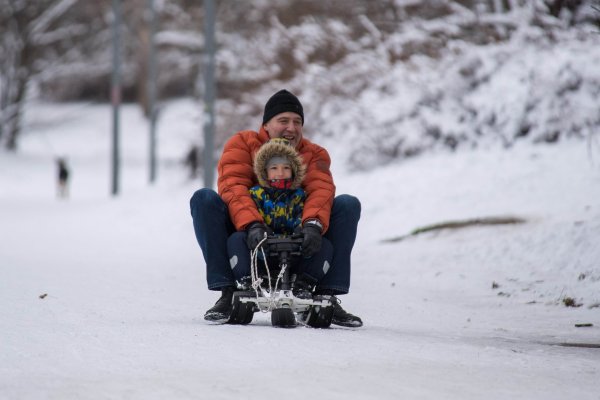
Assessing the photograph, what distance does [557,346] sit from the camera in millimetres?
5418

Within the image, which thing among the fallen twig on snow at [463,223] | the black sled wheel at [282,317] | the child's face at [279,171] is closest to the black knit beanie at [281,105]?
the child's face at [279,171]

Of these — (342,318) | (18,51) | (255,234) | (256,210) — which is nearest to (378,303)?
(342,318)

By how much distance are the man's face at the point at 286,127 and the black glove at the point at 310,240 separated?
716 millimetres

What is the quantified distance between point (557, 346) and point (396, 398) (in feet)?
6.83

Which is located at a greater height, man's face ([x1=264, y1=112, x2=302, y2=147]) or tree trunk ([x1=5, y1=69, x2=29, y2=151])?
tree trunk ([x1=5, y1=69, x2=29, y2=151])

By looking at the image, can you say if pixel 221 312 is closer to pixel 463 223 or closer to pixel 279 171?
pixel 279 171

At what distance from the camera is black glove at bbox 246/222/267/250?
5.21 metres

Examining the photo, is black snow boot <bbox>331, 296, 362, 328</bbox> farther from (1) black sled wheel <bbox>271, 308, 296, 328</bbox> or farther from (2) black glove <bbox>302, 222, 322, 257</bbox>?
(2) black glove <bbox>302, 222, 322, 257</bbox>

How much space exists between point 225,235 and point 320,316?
2.31ft

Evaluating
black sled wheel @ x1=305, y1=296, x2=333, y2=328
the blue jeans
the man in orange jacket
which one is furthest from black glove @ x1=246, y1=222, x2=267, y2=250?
black sled wheel @ x1=305, y1=296, x2=333, y2=328

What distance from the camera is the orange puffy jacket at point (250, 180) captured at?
536 cm

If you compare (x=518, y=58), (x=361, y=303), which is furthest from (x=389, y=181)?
(x=361, y=303)

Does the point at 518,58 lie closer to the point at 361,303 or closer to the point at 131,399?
the point at 361,303

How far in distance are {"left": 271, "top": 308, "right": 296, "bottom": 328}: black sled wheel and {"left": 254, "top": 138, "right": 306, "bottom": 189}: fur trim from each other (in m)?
0.70
